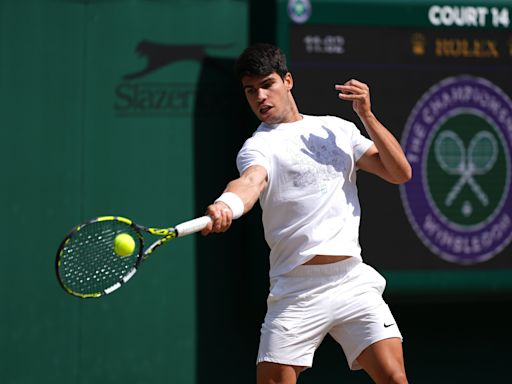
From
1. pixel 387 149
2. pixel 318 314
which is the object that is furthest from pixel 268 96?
pixel 318 314

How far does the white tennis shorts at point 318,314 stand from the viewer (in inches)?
185

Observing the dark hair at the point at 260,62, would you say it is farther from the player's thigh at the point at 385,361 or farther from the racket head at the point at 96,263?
the player's thigh at the point at 385,361

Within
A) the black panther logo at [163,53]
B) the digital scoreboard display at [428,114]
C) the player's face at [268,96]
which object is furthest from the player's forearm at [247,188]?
the black panther logo at [163,53]

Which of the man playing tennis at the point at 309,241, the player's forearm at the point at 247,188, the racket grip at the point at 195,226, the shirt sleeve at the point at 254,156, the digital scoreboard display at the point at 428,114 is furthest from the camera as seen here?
the digital scoreboard display at the point at 428,114

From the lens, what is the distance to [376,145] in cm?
481

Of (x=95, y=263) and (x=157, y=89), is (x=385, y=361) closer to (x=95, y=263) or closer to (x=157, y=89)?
(x=95, y=263)

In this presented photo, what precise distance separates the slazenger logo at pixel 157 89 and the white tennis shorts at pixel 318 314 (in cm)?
214

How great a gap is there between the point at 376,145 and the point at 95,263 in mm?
1300

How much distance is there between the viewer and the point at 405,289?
6461 mm

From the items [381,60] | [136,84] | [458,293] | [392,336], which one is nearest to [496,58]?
[381,60]

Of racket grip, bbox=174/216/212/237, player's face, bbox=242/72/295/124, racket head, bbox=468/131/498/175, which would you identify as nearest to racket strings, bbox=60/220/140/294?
racket grip, bbox=174/216/212/237

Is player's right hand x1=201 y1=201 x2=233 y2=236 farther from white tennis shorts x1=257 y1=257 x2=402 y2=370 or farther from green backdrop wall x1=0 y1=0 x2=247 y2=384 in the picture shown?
green backdrop wall x1=0 y1=0 x2=247 y2=384

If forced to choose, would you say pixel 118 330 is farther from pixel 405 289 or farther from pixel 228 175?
pixel 405 289

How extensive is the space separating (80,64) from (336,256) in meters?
2.45
